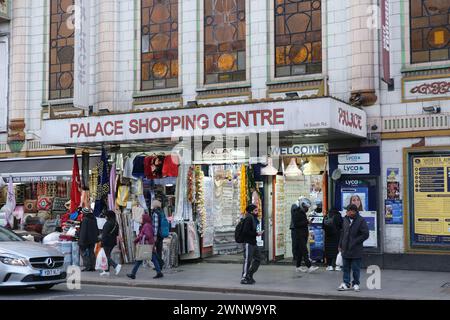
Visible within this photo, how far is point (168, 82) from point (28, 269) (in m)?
8.91

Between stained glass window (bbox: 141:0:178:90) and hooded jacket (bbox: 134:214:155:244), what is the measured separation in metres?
5.47

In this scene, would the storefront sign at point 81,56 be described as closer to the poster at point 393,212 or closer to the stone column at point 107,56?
the stone column at point 107,56

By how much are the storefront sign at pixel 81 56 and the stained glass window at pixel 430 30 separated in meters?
9.01

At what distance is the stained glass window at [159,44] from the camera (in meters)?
19.9

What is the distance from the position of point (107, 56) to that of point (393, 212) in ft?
31.2

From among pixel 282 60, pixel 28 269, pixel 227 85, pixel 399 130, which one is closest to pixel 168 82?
pixel 227 85

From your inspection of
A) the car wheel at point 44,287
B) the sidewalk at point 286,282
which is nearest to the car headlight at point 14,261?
the car wheel at point 44,287

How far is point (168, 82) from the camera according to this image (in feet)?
65.4

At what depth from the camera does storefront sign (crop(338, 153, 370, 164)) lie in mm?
17016

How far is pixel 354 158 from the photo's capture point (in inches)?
676

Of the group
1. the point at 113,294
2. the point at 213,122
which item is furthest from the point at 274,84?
the point at 113,294

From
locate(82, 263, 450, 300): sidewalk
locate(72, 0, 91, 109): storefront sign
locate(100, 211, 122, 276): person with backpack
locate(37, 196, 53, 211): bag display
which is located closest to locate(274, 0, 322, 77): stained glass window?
locate(82, 263, 450, 300): sidewalk

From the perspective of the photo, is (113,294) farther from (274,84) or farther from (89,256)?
(274,84)
